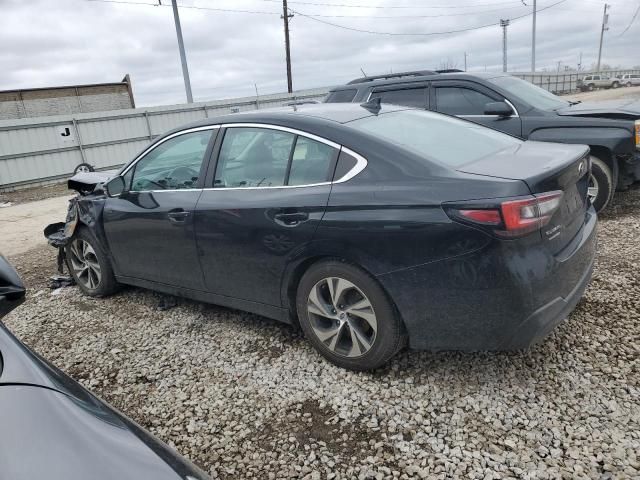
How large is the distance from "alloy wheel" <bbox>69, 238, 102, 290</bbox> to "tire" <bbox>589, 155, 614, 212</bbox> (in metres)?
5.29

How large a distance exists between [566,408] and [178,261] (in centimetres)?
271

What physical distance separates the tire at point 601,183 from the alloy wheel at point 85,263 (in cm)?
529

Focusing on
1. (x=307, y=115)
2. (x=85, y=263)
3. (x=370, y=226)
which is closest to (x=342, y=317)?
(x=370, y=226)

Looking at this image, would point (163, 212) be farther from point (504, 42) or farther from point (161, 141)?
point (504, 42)

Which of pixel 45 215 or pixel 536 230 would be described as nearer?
pixel 536 230

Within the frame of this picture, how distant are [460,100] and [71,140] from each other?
14.6 m

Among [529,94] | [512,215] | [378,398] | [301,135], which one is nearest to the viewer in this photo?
[512,215]

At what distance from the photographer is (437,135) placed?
318 centimetres

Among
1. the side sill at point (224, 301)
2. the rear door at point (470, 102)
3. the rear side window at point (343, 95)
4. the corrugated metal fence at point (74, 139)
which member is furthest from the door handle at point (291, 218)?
the corrugated metal fence at point (74, 139)

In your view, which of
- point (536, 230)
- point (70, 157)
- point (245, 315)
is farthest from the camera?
point (70, 157)

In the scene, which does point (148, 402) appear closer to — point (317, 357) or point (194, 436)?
point (194, 436)

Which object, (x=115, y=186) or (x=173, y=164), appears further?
(x=115, y=186)

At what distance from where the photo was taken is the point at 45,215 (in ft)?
34.9

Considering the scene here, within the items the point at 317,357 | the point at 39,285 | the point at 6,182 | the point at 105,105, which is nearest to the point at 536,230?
the point at 317,357
